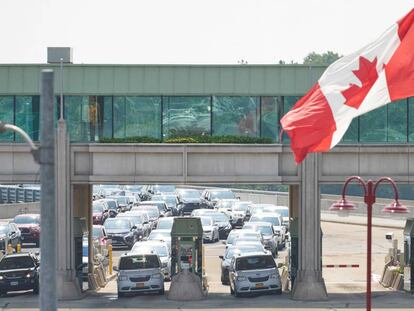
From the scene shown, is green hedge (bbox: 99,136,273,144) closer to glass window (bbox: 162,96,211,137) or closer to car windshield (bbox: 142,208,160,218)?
glass window (bbox: 162,96,211,137)

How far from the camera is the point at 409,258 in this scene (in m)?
46.0

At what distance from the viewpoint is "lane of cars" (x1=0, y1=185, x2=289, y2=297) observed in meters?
44.9

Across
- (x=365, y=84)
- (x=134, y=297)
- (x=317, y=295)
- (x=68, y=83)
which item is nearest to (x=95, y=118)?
(x=68, y=83)

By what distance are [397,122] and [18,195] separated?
210 feet

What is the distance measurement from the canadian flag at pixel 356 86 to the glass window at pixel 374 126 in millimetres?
14944

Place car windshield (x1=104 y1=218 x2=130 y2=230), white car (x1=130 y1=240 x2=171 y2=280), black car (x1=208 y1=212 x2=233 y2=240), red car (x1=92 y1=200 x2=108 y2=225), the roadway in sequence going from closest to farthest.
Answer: the roadway
white car (x1=130 y1=240 x2=171 y2=280)
car windshield (x1=104 y1=218 x2=130 y2=230)
black car (x1=208 y1=212 x2=233 y2=240)
red car (x1=92 y1=200 x2=108 y2=225)

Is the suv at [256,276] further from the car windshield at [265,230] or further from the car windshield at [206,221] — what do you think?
the car windshield at [206,221]

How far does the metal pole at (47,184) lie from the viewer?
18297mm

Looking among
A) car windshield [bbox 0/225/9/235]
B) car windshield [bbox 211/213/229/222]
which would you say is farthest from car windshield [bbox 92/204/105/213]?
car windshield [bbox 0/225/9/235]

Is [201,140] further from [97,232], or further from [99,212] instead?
[99,212]

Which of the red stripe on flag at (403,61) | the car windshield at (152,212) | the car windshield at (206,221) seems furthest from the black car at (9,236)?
the red stripe on flag at (403,61)

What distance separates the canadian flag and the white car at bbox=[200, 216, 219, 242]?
3887 cm

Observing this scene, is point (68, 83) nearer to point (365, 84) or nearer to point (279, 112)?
point (279, 112)

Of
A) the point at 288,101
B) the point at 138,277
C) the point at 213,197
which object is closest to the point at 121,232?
the point at 138,277
